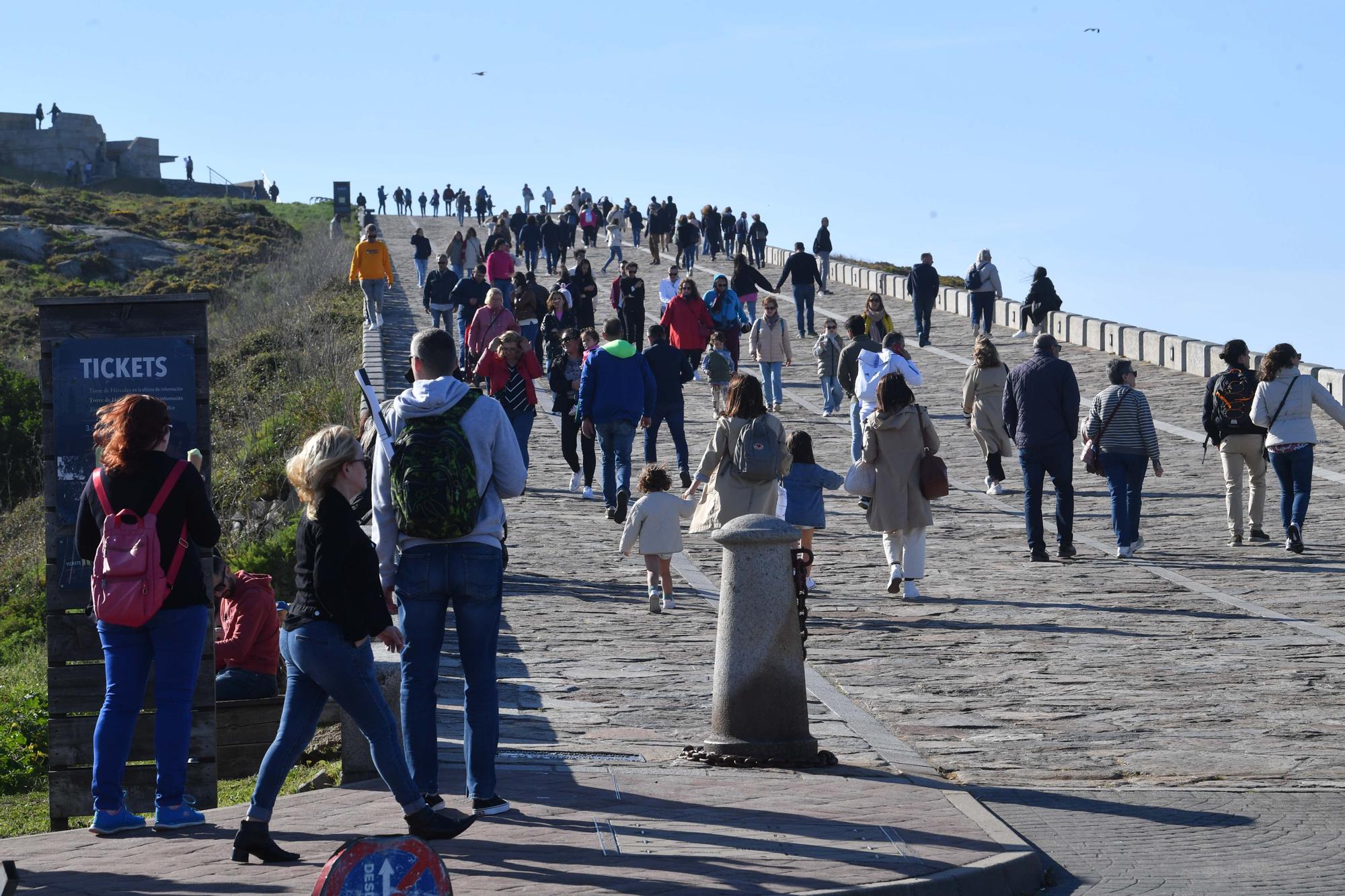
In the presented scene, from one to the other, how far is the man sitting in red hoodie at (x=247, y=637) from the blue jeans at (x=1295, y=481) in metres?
8.84

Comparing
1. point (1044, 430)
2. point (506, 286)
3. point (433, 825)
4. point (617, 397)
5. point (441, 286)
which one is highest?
point (506, 286)

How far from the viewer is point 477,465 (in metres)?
6.99

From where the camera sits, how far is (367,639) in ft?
21.6

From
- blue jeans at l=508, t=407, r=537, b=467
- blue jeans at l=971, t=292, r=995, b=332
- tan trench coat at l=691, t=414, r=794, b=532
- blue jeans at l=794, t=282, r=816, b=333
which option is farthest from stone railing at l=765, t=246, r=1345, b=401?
tan trench coat at l=691, t=414, r=794, b=532

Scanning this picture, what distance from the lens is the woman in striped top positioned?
14.6 metres

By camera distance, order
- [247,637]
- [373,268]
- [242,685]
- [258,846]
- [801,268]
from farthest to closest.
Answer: [801,268] < [373,268] < [247,637] < [242,685] < [258,846]

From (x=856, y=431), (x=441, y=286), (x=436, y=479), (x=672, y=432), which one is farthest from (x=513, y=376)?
(x=441, y=286)

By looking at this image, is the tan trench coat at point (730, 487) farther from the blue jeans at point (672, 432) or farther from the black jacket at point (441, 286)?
the black jacket at point (441, 286)

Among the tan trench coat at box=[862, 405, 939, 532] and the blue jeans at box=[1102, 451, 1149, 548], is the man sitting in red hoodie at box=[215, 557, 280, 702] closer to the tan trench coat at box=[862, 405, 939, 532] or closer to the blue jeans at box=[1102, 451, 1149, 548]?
the tan trench coat at box=[862, 405, 939, 532]

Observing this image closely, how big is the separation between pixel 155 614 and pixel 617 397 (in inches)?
372

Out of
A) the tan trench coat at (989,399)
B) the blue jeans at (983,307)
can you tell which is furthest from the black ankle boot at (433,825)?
the blue jeans at (983,307)

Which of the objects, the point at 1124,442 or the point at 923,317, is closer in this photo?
the point at 1124,442

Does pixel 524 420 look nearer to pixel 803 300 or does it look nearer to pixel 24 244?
pixel 803 300

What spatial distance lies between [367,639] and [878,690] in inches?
173
